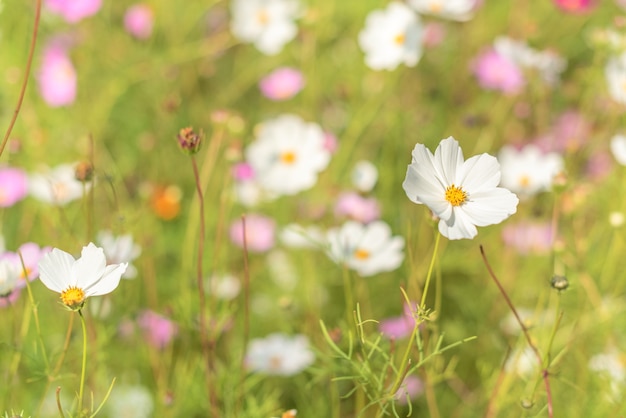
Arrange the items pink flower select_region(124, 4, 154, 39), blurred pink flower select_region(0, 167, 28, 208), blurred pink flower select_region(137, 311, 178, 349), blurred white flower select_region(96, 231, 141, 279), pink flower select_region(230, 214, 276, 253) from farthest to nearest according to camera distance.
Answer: pink flower select_region(124, 4, 154, 39) < pink flower select_region(230, 214, 276, 253) < blurred pink flower select_region(0, 167, 28, 208) < blurred pink flower select_region(137, 311, 178, 349) < blurred white flower select_region(96, 231, 141, 279)

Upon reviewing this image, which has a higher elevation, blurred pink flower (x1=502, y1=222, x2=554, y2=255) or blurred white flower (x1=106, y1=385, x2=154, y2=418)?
blurred pink flower (x1=502, y1=222, x2=554, y2=255)

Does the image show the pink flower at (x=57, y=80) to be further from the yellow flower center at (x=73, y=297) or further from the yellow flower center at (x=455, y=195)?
the yellow flower center at (x=455, y=195)

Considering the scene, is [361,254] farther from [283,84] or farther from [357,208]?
[283,84]

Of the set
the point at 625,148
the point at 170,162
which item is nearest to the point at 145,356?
the point at 170,162

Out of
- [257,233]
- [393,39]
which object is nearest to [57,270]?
[257,233]

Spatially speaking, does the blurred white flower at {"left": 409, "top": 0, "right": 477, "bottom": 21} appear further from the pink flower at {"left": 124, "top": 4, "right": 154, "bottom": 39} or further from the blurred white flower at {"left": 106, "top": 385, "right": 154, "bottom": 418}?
the blurred white flower at {"left": 106, "top": 385, "right": 154, "bottom": 418}

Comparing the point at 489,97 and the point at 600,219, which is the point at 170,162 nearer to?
the point at 489,97

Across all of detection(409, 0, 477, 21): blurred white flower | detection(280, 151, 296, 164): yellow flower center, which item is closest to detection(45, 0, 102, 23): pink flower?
detection(280, 151, 296, 164): yellow flower center
